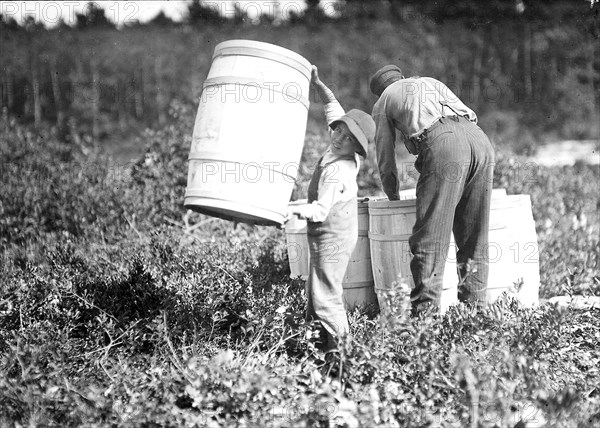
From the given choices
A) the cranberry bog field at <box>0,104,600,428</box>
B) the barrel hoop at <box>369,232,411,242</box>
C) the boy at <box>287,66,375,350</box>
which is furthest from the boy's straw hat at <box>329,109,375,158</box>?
the cranberry bog field at <box>0,104,600,428</box>

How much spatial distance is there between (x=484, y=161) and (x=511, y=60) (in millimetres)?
22048

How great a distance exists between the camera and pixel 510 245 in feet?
13.5

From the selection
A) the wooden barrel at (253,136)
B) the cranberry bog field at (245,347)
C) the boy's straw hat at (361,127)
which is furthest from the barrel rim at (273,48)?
the cranberry bog field at (245,347)

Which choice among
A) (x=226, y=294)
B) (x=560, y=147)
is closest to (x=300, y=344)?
(x=226, y=294)

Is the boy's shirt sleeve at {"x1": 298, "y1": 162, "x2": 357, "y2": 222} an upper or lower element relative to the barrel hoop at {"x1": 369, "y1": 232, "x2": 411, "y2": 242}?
upper

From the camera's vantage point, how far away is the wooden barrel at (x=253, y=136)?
131 inches

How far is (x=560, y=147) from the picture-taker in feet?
64.7

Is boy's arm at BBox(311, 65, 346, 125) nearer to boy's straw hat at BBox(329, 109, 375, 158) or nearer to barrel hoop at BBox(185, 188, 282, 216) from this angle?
boy's straw hat at BBox(329, 109, 375, 158)

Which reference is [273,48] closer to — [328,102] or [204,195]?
[328,102]

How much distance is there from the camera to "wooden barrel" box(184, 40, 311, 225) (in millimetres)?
3334

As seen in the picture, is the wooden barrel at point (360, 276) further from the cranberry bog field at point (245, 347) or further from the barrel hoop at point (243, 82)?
the barrel hoop at point (243, 82)

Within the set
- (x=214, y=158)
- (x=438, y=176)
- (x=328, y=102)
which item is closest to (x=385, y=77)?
(x=328, y=102)

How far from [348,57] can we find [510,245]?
18.0 metres

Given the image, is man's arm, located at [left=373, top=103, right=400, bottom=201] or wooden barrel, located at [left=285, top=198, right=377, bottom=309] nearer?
man's arm, located at [left=373, top=103, right=400, bottom=201]
